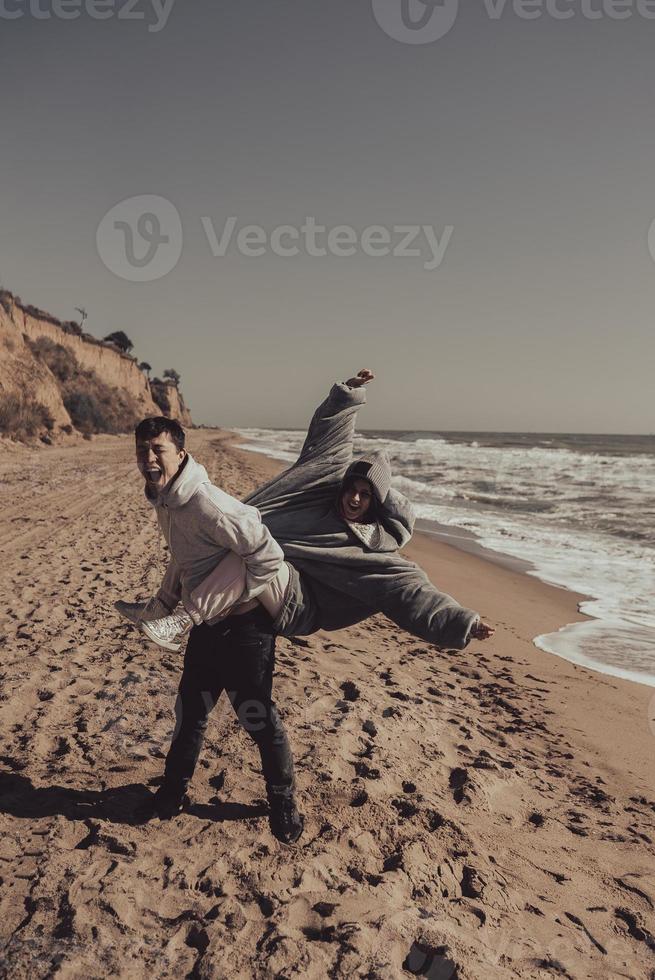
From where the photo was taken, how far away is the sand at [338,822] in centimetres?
222

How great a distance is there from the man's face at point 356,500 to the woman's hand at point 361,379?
0.63 meters

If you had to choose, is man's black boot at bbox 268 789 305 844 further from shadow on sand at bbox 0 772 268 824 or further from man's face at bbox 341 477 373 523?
man's face at bbox 341 477 373 523

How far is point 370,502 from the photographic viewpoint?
2465mm

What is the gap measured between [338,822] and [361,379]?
211cm

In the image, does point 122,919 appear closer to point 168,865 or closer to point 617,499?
point 168,865

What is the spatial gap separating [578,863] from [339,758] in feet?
4.15

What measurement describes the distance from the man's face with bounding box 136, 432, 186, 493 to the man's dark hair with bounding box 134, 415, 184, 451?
13mm

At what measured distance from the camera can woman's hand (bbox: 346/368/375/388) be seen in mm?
2867

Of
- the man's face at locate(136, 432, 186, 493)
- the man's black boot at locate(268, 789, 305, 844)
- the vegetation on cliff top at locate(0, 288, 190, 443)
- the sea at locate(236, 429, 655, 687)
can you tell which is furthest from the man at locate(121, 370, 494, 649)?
the vegetation on cliff top at locate(0, 288, 190, 443)

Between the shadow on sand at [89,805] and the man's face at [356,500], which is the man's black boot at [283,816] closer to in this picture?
the shadow on sand at [89,805]

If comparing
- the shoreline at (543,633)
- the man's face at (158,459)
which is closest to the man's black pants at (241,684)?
the man's face at (158,459)

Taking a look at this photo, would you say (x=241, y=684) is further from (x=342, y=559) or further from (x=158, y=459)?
(x=158, y=459)

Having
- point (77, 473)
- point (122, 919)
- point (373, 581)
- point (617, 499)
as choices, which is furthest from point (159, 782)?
point (617, 499)

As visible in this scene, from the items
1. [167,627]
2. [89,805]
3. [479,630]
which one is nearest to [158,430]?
[167,627]
